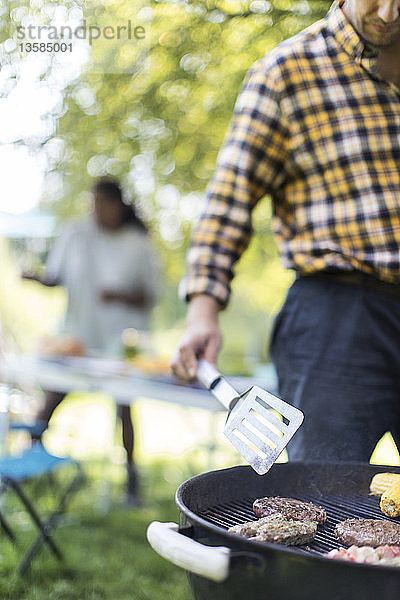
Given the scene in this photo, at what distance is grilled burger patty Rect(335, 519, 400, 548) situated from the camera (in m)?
1.20

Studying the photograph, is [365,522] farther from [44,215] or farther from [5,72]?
[44,215]

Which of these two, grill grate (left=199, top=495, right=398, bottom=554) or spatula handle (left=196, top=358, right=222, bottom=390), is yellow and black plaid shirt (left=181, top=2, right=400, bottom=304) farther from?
grill grate (left=199, top=495, right=398, bottom=554)

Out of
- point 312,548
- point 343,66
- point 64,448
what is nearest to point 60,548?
point 64,448

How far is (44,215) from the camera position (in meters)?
7.55

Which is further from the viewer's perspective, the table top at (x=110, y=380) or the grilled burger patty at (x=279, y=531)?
the table top at (x=110, y=380)

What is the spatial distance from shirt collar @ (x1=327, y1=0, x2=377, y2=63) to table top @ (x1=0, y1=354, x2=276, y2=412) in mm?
1746

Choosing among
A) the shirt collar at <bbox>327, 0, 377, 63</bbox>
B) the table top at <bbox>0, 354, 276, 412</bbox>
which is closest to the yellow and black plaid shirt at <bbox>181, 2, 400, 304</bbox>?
the shirt collar at <bbox>327, 0, 377, 63</bbox>

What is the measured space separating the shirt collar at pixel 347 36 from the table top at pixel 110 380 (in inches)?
68.7

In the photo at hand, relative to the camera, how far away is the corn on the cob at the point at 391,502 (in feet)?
4.48

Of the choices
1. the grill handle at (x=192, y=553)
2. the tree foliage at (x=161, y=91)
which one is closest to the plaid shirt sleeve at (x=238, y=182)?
the grill handle at (x=192, y=553)

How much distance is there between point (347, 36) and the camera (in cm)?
173

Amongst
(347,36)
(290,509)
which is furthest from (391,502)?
(347,36)

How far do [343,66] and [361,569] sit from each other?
1.34 metres

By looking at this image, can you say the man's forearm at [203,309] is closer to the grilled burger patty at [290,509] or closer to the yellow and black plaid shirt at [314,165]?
the yellow and black plaid shirt at [314,165]
